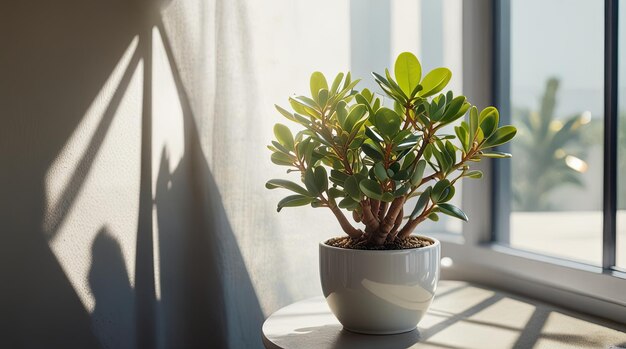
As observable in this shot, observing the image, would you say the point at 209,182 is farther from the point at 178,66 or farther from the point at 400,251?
the point at 400,251

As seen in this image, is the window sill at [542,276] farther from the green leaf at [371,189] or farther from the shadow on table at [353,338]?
the green leaf at [371,189]

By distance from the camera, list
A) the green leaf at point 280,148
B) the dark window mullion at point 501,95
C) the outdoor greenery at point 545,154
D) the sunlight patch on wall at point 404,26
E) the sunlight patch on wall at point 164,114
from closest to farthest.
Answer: the green leaf at point 280,148 → the sunlight patch on wall at point 164,114 → the dark window mullion at point 501,95 → the sunlight patch on wall at point 404,26 → the outdoor greenery at point 545,154

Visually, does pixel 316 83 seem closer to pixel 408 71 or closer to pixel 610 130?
pixel 408 71

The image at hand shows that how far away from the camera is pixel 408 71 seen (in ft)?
3.29

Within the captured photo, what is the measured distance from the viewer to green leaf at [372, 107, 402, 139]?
1006 mm

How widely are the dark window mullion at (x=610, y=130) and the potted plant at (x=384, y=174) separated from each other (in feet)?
1.25

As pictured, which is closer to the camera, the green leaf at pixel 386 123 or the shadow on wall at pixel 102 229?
the green leaf at pixel 386 123

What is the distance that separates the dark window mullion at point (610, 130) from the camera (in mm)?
1291

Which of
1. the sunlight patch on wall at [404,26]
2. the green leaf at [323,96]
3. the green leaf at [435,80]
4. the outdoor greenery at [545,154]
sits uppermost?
the sunlight patch on wall at [404,26]

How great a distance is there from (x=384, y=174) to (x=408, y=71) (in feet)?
0.58

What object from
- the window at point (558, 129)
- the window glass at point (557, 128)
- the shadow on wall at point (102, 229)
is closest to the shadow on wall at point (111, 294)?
the shadow on wall at point (102, 229)

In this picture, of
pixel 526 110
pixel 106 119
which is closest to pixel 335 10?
pixel 106 119

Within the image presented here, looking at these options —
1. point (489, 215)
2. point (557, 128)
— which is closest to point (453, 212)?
point (489, 215)

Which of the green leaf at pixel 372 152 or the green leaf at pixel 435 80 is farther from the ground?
the green leaf at pixel 435 80
